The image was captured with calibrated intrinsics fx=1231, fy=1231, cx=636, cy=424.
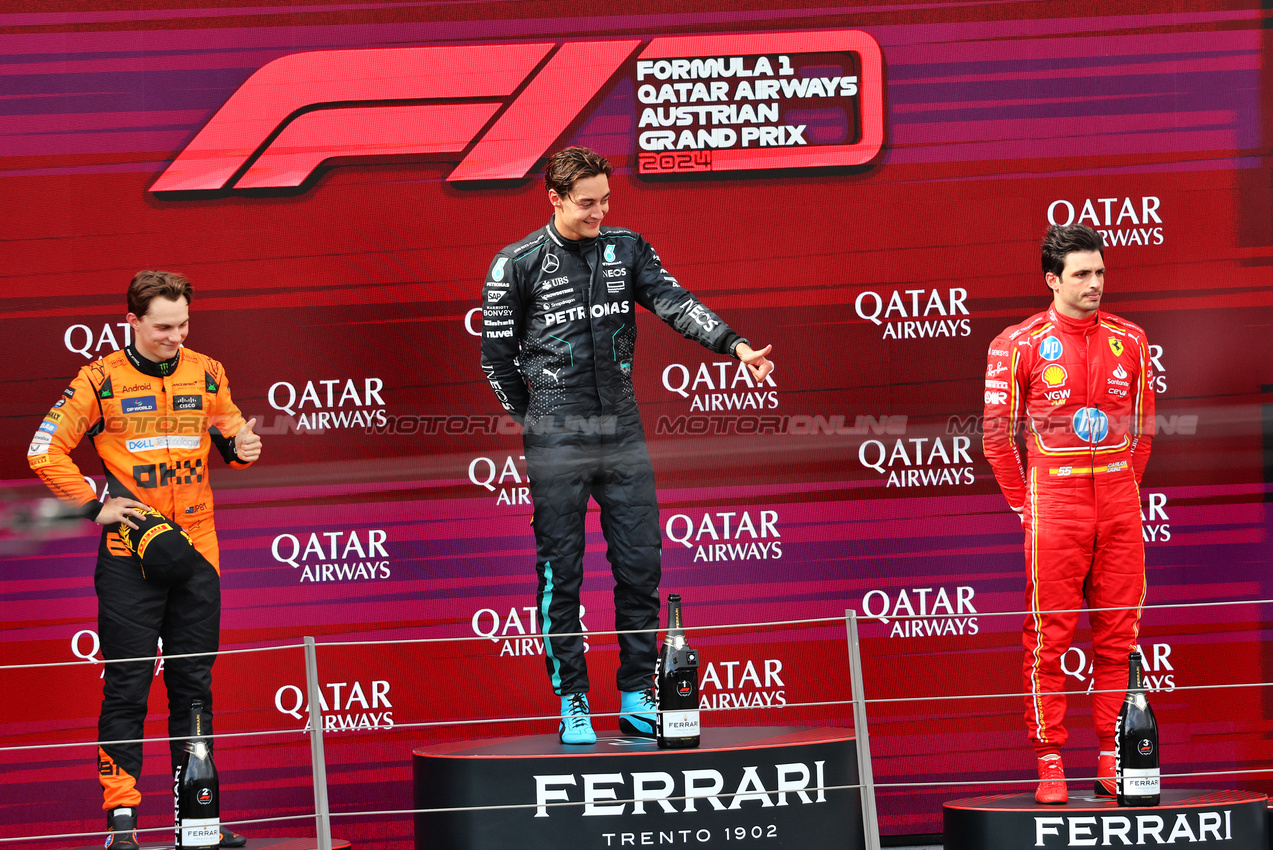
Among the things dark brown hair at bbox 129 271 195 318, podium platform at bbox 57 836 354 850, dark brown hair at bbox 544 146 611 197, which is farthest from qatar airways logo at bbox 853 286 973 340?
podium platform at bbox 57 836 354 850

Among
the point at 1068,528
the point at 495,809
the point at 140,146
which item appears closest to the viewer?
the point at 495,809

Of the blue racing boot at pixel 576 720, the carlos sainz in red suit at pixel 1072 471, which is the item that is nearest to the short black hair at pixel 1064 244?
the carlos sainz in red suit at pixel 1072 471

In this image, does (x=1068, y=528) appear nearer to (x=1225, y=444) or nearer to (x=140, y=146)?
(x=1225, y=444)

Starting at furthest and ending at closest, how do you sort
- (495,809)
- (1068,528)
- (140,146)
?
(140,146)
(1068,528)
(495,809)

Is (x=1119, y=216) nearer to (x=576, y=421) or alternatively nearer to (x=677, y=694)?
(x=576, y=421)

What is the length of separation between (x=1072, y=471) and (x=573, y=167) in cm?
143

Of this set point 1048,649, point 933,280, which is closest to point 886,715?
point 1048,649

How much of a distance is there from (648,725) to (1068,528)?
1.14 meters

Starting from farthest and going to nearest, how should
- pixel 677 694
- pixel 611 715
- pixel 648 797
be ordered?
1. pixel 611 715
2. pixel 677 694
3. pixel 648 797

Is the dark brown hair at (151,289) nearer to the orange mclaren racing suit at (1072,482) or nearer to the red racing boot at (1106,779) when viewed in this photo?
the orange mclaren racing suit at (1072,482)

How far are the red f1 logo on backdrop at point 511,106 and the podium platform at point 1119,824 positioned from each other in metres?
1.91

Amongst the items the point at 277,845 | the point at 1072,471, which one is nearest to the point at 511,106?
the point at 1072,471

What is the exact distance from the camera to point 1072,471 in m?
3.04

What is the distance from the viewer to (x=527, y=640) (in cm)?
366
